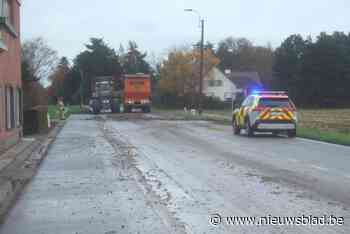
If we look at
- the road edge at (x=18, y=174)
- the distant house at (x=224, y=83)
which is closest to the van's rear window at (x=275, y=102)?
the road edge at (x=18, y=174)

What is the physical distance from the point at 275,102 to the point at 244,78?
298 ft

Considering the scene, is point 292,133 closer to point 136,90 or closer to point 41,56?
point 136,90

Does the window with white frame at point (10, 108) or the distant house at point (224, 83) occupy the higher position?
the distant house at point (224, 83)

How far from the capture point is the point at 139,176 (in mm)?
13484

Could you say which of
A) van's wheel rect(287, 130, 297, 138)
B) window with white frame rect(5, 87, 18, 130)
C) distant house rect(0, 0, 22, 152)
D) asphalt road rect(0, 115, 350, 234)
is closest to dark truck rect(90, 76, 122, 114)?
distant house rect(0, 0, 22, 152)

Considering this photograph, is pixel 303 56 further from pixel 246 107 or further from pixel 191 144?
pixel 191 144

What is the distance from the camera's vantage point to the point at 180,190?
1131cm

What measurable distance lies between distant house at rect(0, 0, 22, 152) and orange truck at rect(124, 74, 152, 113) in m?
38.1

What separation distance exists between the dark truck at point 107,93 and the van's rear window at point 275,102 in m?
40.0

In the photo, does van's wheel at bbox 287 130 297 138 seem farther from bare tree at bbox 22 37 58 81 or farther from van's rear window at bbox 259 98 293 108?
bare tree at bbox 22 37 58 81

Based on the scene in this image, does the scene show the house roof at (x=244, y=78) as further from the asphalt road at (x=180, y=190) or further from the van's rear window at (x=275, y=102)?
the asphalt road at (x=180, y=190)

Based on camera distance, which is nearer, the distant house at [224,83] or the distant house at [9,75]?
the distant house at [9,75]

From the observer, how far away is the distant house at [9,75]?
A: 19781mm

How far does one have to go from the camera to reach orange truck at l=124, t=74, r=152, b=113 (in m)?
64.0
